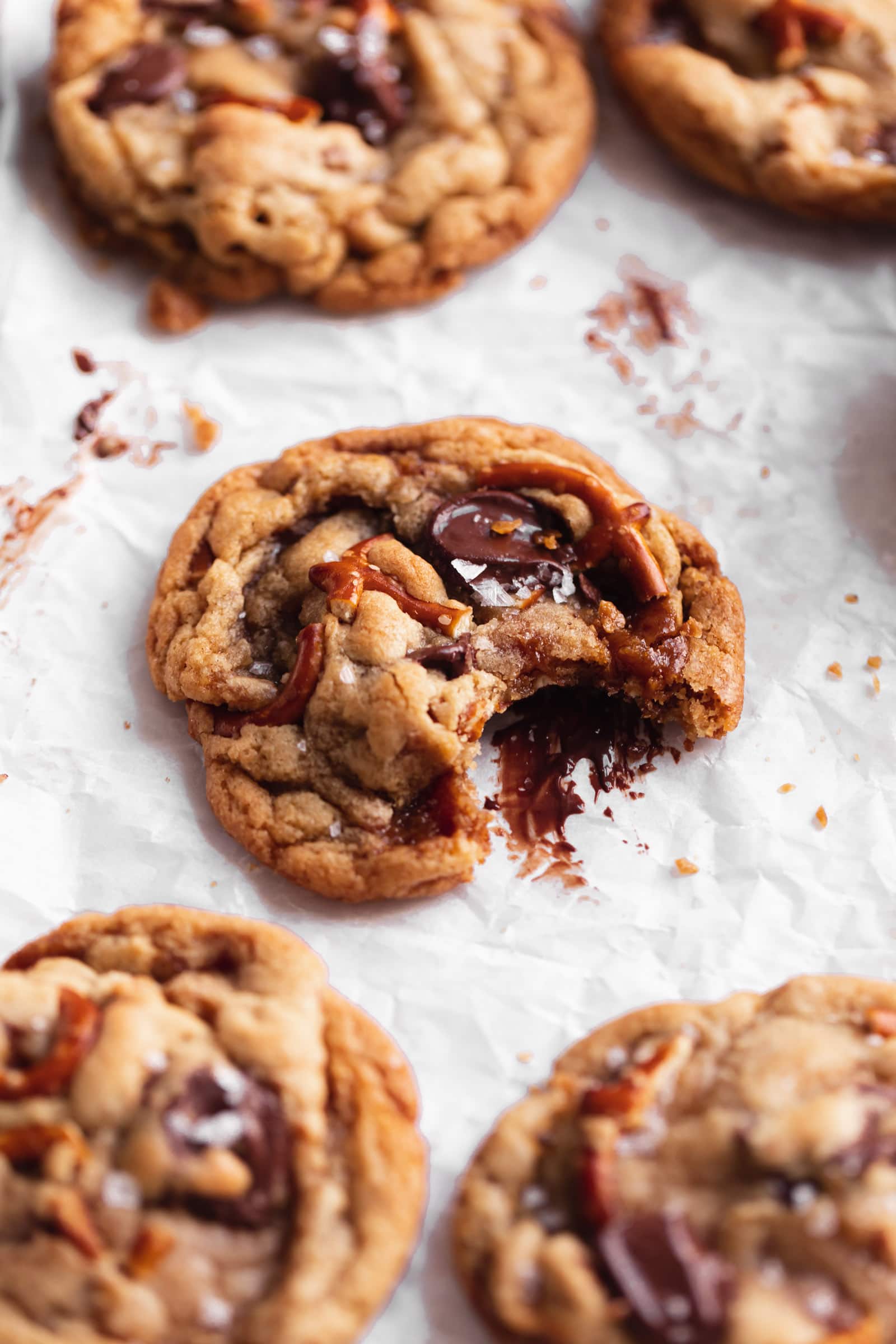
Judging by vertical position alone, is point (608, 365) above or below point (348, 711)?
above

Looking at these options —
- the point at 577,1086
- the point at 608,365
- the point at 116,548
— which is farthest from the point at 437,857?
the point at 608,365

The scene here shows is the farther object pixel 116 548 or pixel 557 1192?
pixel 116 548

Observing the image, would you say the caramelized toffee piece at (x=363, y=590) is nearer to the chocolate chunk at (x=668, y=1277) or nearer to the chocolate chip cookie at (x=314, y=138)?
the chocolate chip cookie at (x=314, y=138)

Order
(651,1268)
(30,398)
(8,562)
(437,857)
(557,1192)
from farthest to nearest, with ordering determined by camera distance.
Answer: (30,398), (8,562), (437,857), (557,1192), (651,1268)

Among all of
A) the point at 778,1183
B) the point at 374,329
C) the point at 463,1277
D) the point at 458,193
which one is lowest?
the point at 463,1277

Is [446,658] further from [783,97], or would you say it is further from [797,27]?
[797,27]

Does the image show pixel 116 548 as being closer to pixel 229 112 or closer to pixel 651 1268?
pixel 229 112

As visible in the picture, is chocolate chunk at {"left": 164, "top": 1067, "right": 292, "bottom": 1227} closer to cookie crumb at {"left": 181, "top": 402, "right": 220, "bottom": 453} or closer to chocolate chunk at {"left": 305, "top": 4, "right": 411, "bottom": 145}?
cookie crumb at {"left": 181, "top": 402, "right": 220, "bottom": 453}
